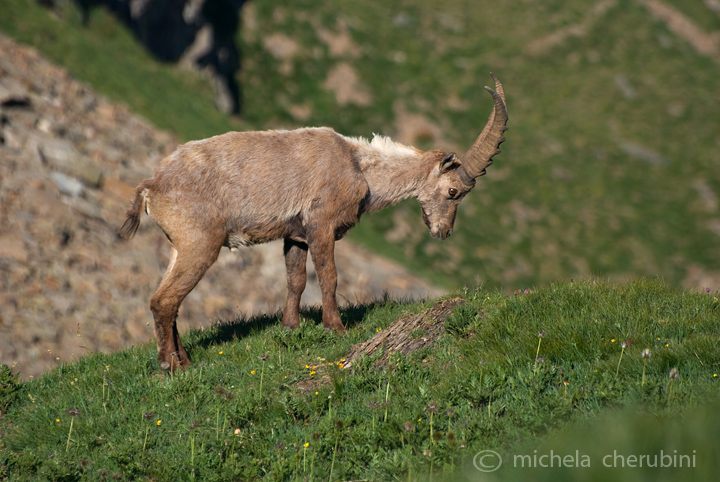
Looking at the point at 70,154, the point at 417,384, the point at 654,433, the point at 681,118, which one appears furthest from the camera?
the point at 681,118

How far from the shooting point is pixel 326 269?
8.17 m

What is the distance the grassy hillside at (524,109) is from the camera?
83.4 ft

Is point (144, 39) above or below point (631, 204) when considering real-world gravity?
above

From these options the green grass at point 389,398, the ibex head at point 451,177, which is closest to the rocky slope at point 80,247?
the ibex head at point 451,177

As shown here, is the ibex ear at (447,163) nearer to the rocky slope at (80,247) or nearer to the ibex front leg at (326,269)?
the ibex front leg at (326,269)

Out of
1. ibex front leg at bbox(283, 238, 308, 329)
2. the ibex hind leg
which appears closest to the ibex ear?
ibex front leg at bbox(283, 238, 308, 329)

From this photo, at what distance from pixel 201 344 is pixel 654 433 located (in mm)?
6187

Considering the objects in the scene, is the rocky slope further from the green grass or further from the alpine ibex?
the green grass

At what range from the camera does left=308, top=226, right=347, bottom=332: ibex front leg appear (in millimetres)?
8102

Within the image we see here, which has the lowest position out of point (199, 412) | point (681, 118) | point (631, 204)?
point (631, 204)

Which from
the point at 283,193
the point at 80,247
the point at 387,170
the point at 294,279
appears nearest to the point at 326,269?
the point at 294,279

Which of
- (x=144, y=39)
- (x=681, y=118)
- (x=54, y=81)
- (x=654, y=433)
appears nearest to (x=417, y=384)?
(x=654, y=433)

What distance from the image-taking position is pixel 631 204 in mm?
28969

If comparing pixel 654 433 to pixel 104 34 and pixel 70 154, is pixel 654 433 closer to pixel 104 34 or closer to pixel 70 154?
pixel 70 154
